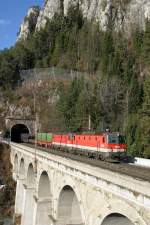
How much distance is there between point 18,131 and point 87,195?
73.4 m

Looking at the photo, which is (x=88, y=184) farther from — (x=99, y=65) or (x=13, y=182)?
(x=99, y=65)

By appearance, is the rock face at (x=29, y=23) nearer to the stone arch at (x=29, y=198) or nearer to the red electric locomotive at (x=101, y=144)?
the stone arch at (x=29, y=198)

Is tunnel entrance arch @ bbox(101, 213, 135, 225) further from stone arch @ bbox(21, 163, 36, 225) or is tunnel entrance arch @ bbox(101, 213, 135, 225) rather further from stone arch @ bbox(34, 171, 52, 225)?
stone arch @ bbox(21, 163, 36, 225)

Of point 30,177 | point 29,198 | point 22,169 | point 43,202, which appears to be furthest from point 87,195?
point 22,169

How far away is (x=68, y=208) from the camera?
31688 millimetres

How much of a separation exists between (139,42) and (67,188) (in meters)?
73.5

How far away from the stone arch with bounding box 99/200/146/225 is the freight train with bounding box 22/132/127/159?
13.6m

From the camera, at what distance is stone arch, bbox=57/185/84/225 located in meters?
30.8

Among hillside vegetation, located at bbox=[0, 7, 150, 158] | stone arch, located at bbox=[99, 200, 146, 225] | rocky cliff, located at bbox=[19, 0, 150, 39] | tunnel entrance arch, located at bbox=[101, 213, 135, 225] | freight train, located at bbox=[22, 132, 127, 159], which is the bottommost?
tunnel entrance arch, located at bbox=[101, 213, 135, 225]

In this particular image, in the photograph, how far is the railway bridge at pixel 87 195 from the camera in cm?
1719

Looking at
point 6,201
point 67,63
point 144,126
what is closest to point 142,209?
point 144,126

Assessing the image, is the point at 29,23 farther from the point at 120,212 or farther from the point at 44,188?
the point at 120,212

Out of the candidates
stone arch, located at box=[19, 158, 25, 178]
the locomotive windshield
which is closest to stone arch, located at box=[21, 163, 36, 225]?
stone arch, located at box=[19, 158, 25, 178]

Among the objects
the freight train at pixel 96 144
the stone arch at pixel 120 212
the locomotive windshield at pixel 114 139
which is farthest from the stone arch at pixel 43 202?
the stone arch at pixel 120 212
